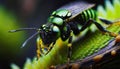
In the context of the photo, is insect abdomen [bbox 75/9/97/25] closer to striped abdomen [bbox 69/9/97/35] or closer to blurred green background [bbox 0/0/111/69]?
striped abdomen [bbox 69/9/97/35]

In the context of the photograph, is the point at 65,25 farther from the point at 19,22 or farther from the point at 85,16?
the point at 19,22

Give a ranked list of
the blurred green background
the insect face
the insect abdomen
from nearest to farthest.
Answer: the insect face, the insect abdomen, the blurred green background

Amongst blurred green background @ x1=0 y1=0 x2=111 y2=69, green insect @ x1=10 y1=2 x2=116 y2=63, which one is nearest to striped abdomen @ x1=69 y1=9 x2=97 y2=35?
green insect @ x1=10 y1=2 x2=116 y2=63

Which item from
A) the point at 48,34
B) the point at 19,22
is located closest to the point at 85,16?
the point at 48,34

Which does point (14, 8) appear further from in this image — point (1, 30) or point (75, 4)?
point (75, 4)

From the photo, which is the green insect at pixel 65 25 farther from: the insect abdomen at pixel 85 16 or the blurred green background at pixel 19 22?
the blurred green background at pixel 19 22

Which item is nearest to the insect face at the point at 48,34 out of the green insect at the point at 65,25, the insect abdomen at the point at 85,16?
the green insect at the point at 65,25
